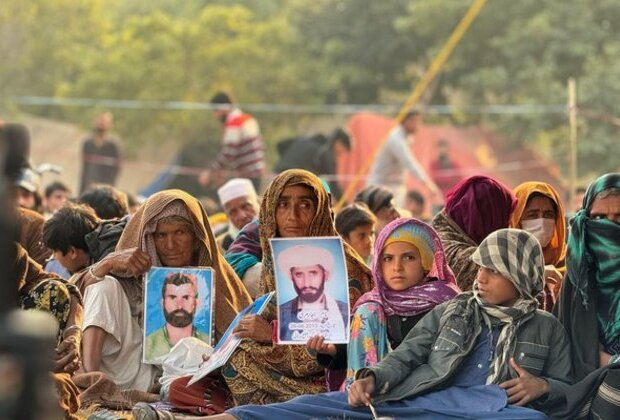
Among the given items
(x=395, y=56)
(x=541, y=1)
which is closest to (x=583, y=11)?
(x=541, y=1)

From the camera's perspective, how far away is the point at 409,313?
7789 millimetres

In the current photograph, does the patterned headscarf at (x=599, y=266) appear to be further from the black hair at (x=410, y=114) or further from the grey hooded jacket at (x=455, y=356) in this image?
the black hair at (x=410, y=114)

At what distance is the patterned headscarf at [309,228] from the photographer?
834 cm

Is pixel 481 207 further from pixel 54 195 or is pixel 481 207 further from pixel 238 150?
pixel 238 150

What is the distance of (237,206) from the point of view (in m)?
11.2

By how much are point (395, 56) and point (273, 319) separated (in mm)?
32097

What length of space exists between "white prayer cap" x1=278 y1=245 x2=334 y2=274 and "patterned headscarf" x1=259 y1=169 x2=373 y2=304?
20.3 inches

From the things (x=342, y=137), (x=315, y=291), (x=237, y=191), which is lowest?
(x=315, y=291)

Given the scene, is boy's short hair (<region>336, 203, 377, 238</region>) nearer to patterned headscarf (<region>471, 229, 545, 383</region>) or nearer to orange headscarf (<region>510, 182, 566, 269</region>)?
orange headscarf (<region>510, 182, 566, 269</region>)

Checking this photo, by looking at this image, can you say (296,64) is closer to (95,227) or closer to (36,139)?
(36,139)

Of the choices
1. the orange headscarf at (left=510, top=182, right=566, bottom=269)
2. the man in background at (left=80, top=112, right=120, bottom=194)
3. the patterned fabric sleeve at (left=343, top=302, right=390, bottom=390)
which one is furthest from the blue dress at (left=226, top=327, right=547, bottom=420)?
the man in background at (left=80, top=112, right=120, bottom=194)

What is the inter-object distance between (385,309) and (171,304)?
1324mm

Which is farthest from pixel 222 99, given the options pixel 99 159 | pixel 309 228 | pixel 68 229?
pixel 309 228

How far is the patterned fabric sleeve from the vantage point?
761 centimetres
